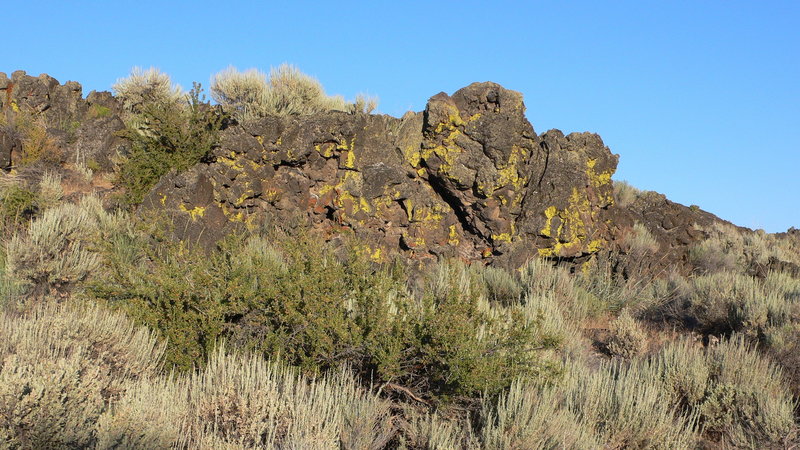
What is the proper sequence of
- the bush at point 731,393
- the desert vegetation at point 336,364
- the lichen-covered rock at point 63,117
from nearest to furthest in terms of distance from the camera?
the desert vegetation at point 336,364 < the bush at point 731,393 < the lichen-covered rock at point 63,117

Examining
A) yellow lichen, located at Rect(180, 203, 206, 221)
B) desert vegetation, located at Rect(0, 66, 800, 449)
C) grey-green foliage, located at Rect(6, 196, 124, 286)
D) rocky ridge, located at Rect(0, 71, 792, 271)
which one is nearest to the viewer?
desert vegetation, located at Rect(0, 66, 800, 449)

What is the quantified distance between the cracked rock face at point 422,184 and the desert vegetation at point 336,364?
1501 mm

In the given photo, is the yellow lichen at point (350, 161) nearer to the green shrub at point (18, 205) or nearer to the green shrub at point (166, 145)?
the green shrub at point (166, 145)

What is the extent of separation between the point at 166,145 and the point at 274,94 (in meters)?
5.23

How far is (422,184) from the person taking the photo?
9.72 m

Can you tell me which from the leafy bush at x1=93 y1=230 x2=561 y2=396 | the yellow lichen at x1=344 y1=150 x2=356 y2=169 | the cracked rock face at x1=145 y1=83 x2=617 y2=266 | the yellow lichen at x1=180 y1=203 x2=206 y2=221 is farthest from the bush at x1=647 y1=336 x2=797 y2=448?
the yellow lichen at x1=180 y1=203 x2=206 y2=221

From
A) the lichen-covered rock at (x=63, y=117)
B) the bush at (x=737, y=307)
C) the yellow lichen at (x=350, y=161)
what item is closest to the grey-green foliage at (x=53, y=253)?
the yellow lichen at (x=350, y=161)

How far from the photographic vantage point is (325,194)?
9.71 meters

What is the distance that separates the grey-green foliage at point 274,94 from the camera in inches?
595

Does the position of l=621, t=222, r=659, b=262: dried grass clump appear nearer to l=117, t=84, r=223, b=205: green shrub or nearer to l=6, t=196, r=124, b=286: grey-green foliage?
l=117, t=84, r=223, b=205: green shrub

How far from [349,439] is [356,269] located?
65.5 inches

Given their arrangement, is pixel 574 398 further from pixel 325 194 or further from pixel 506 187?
pixel 325 194

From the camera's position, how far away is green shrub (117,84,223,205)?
1018cm

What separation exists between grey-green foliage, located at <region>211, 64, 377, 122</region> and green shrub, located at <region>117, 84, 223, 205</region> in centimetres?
368
